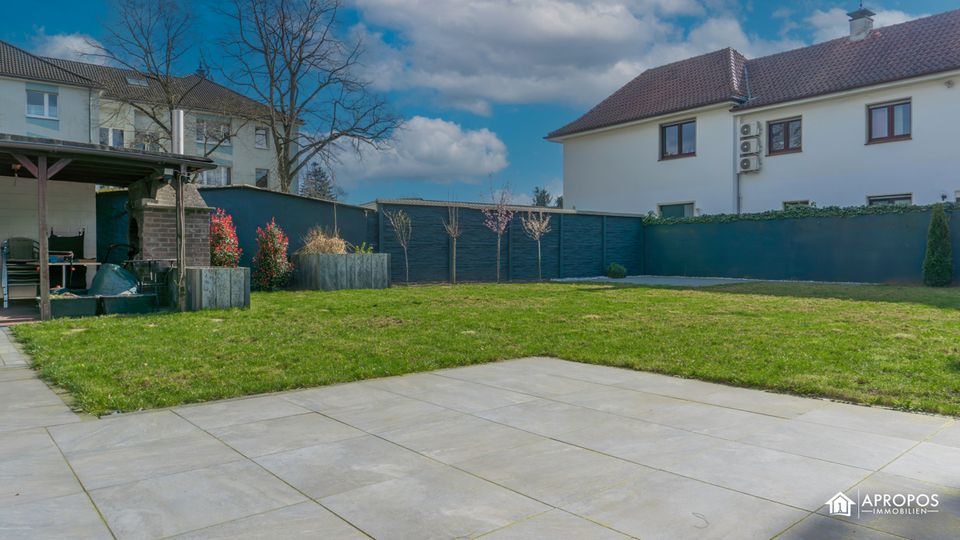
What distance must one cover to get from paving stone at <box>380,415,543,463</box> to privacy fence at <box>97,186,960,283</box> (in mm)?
11378

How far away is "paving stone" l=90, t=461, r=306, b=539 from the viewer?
269 centimetres

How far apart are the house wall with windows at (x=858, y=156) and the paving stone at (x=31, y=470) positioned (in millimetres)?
21426

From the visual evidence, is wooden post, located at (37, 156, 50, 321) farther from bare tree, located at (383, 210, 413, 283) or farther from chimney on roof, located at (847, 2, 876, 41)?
chimney on roof, located at (847, 2, 876, 41)

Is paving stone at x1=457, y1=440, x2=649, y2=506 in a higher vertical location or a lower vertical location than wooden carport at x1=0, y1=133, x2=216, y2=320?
lower

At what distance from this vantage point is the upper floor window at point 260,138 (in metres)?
39.4

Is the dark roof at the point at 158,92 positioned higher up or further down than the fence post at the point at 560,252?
higher up

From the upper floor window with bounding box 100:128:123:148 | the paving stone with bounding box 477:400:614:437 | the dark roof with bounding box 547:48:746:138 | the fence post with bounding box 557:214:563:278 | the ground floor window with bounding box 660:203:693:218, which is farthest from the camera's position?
the upper floor window with bounding box 100:128:123:148

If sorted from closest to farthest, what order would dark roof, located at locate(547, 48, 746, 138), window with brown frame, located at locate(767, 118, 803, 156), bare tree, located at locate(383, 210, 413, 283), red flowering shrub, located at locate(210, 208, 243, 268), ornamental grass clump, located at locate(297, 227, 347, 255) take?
1. red flowering shrub, located at locate(210, 208, 243, 268)
2. ornamental grass clump, located at locate(297, 227, 347, 255)
3. bare tree, located at locate(383, 210, 413, 283)
4. window with brown frame, located at locate(767, 118, 803, 156)
5. dark roof, located at locate(547, 48, 746, 138)

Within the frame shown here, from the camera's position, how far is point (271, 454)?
362cm

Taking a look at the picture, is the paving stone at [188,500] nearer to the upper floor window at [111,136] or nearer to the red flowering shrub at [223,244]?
the red flowering shrub at [223,244]

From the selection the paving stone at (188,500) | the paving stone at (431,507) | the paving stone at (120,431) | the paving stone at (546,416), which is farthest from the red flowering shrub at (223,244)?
the paving stone at (431,507)

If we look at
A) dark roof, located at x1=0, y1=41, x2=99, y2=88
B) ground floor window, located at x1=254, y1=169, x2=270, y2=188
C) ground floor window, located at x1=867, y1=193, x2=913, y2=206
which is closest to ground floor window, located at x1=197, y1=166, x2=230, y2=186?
ground floor window, located at x1=254, y1=169, x2=270, y2=188

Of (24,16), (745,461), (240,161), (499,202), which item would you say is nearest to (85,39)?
(24,16)

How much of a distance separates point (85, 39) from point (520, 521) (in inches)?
1186
